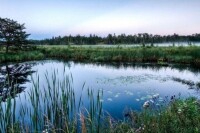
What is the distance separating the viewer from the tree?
48.9m

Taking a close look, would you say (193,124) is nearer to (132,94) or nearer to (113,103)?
(113,103)

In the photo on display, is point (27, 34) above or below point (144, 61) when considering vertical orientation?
above

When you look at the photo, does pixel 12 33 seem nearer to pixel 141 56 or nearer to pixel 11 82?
pixel 141 56

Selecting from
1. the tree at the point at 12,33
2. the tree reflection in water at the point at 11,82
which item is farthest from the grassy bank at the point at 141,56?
the tree reflection in water at the point at 11,82

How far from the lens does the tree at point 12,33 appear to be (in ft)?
160

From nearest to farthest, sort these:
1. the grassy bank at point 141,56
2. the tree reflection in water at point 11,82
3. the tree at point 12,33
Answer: the tree reflection in water at point 11,82 → the grassy bank at point 141,56 → the tree at point 12,33

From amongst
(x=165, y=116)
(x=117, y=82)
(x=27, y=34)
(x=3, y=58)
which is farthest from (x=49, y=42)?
(x=165, y=116)

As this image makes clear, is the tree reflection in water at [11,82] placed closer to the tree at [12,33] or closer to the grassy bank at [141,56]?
the grassy bank at [141,56]

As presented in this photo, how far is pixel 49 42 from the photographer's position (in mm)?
136750

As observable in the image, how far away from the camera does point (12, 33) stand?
1959 inches

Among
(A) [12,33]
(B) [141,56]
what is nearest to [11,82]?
(B) [141,56]

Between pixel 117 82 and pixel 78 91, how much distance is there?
475 cm

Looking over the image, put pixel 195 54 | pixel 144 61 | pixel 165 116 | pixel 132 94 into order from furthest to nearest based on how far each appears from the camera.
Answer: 1. pixel 144 61
2. pixel 195 54
3. pixel 132 94
4. pixel 165 116

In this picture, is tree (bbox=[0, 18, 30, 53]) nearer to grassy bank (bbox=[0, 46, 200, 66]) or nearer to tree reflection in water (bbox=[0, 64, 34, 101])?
grassy bank (bbox=[0, 46, 200, 66])
